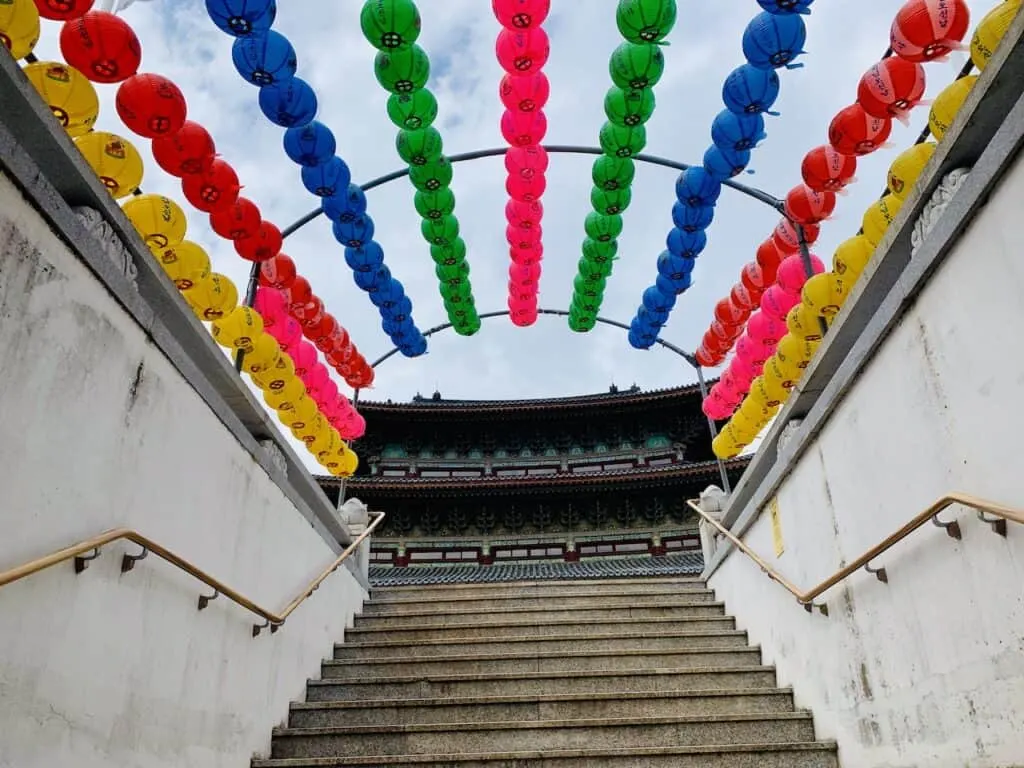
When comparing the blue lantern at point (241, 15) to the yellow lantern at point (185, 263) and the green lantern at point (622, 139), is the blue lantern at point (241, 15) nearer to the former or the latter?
the yellow lantern at point (185, 263)

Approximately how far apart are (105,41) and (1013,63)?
4651 millimetres

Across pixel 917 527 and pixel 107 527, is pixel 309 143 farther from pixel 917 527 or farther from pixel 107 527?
pixel 917 527

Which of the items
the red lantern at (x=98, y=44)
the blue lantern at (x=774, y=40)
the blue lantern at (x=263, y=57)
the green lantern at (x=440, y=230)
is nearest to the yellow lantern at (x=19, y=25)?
the red lantern at (x=98, y=44)

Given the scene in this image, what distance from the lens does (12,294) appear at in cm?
246

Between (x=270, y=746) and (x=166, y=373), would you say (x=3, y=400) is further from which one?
(x=270, y=746)

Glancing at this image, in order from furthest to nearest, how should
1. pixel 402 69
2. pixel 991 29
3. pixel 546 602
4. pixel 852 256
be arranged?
pixel 546 602 → pixel 402 69 → pixel 852 256 → pixel 991 29

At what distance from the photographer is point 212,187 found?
17.0 feet

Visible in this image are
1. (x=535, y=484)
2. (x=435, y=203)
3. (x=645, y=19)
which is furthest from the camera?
(x=535, y=484)

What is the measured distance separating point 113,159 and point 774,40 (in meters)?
4.40

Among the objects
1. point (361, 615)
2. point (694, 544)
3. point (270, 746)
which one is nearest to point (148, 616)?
point (270, 746)

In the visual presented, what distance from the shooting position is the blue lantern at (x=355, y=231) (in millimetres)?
6586

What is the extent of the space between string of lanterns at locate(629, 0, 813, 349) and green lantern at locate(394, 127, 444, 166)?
7.59 feet

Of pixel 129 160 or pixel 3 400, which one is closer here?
pixel 3 400

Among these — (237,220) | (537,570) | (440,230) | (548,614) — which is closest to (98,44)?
(237,220)
